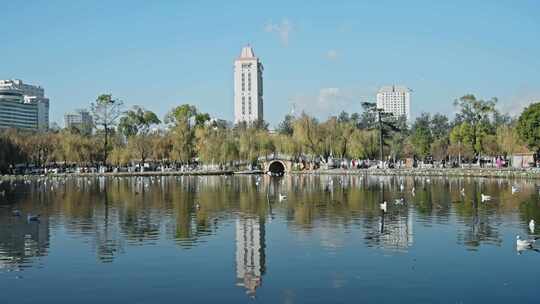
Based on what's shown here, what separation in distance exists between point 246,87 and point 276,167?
8684 centimetres

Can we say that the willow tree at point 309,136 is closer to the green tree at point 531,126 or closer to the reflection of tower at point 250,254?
the green tree at point 531,126

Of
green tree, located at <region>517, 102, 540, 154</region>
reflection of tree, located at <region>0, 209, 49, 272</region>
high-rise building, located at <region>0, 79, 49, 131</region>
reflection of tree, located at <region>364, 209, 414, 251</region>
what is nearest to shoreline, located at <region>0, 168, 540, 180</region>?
green tree, located at <region>517, 102, 540, 154</region>

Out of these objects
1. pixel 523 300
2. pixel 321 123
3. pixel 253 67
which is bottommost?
pixel 523 300

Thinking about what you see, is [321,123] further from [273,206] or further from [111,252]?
[111,252]

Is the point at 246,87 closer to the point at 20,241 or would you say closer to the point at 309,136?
the point at 309,136

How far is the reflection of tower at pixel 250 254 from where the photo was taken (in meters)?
16.0

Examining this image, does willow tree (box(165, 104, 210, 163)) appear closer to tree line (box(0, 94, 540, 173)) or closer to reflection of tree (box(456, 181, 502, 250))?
tree line (box(0, 94, 540, 173))

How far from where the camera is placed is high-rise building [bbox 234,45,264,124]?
168000mm

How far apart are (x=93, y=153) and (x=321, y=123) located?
29.4m

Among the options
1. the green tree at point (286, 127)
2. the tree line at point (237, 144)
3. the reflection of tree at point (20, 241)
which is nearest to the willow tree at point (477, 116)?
the tree line at point (237, 144)

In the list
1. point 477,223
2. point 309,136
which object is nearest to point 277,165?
point 309,136

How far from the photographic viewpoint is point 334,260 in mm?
18094

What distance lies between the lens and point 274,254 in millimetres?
A: 19344

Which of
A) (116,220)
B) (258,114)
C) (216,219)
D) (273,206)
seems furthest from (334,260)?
(258,114)
